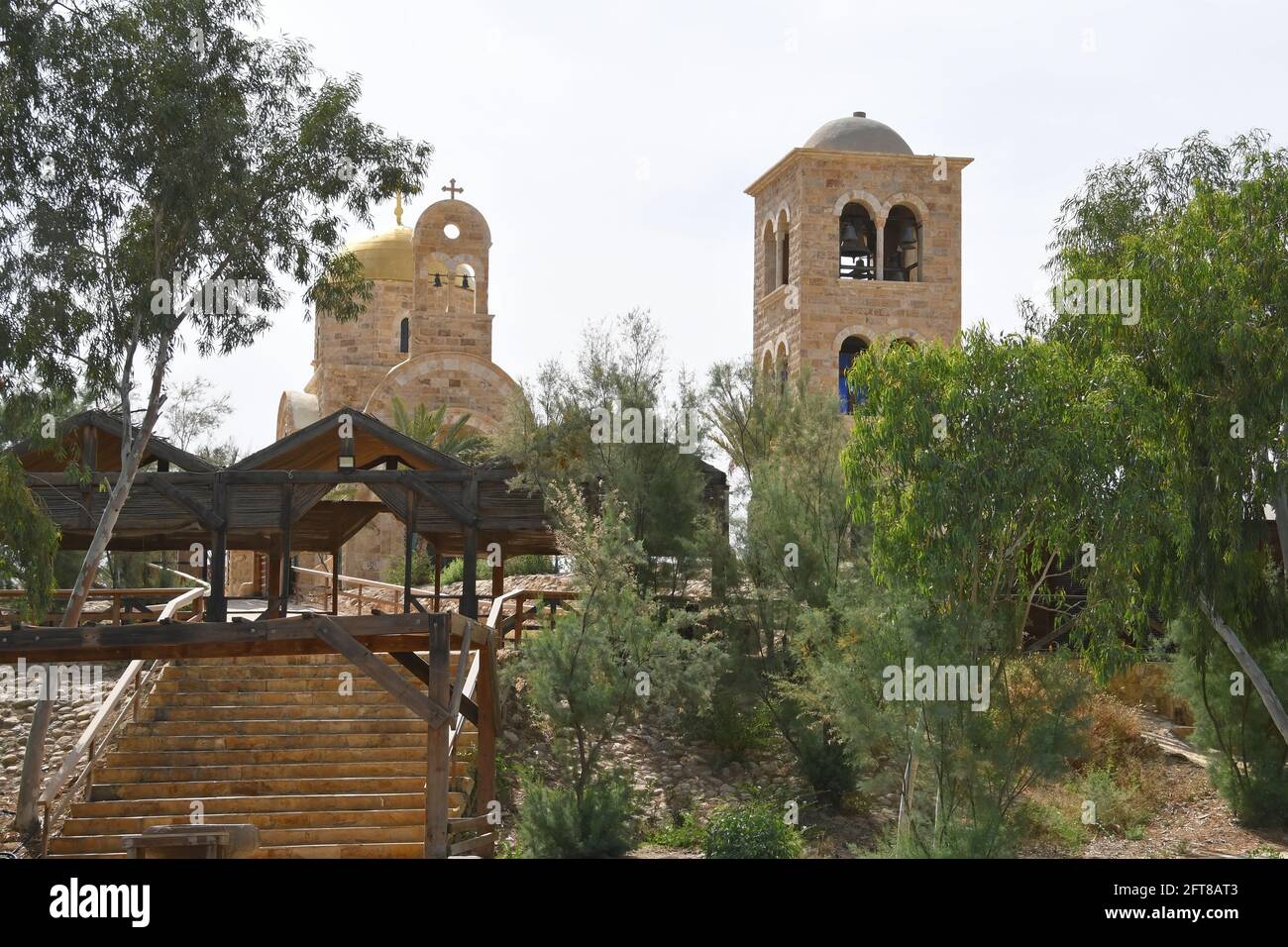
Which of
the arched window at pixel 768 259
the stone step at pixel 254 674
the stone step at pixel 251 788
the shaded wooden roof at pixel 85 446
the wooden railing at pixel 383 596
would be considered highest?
the arched window at pixel 768 259

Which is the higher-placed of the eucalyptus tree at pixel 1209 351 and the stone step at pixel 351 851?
the eucalyptus tree at pixel 1209 351

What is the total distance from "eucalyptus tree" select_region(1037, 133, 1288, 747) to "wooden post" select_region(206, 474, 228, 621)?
1179 centimetres

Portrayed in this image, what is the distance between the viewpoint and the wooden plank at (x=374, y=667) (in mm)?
13758

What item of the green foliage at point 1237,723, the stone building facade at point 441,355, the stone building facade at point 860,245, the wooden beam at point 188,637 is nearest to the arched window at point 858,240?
the stone building facade at point 860,245

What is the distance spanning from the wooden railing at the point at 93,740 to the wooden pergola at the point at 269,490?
2.23 m

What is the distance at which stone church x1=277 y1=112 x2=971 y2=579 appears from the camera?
32094mm

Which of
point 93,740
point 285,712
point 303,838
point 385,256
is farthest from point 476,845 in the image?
point 385,256

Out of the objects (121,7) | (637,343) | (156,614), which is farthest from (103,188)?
(637,343)

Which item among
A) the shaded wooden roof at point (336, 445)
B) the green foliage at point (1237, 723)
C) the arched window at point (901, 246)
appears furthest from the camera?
the arched window at point (901, 246)

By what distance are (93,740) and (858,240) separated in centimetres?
2081

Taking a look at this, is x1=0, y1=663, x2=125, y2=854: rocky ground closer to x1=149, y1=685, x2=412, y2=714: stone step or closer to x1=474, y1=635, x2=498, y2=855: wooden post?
x1=149, y1=685, x2=412, y2=714: stone step

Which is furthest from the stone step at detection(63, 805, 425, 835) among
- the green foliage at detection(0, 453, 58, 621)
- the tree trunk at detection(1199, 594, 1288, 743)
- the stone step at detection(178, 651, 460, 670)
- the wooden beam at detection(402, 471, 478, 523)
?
the tree trunk at detection(1199, 594, 1288, 743)

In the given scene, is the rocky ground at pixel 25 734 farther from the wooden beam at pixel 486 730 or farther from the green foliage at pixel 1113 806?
the green foliage at pixel 1113 806
